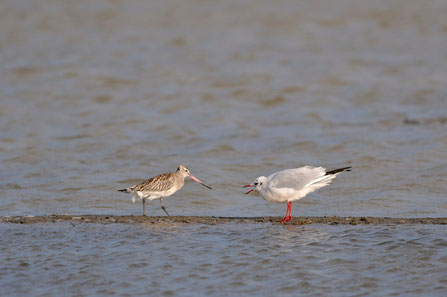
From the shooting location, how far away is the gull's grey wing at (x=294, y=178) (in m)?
9.59

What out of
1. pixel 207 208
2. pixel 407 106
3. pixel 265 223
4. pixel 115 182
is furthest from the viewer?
pixel 407 106

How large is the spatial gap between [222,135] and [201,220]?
657cm

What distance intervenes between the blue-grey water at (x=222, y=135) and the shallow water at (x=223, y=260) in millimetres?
28

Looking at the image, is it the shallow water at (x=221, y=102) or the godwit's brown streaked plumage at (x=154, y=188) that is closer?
the godwit's brown streaked plumage at (x=154, y=188)

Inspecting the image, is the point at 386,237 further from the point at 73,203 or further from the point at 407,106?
the point at 407,106

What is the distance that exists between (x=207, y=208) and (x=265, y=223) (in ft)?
5.82

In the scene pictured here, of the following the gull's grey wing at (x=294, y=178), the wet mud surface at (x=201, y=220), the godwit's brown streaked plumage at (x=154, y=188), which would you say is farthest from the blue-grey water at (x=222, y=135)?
the gull's grey wing at (x=294, y=178)

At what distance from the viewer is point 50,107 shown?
731 inches

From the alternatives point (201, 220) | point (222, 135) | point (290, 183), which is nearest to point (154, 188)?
point (201, 220)

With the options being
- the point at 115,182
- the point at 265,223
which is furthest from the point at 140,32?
the point at 265,223

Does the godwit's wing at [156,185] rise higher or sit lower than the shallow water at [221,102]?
lower

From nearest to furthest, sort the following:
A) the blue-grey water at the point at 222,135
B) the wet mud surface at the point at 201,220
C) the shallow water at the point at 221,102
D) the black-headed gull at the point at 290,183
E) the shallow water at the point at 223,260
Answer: the shallow water at the point at 223,260 < the blue-grey water at the point at 222,135 < the wet mud surface at the point at 201,220 < the black-headed gull at the point at 290,183 < the shallow water at the point at 221,102

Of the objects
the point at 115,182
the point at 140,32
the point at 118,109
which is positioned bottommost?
the point at 115,182

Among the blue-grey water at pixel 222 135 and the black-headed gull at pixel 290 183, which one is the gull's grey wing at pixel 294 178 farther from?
the blue-grey water at pixel 222 135
